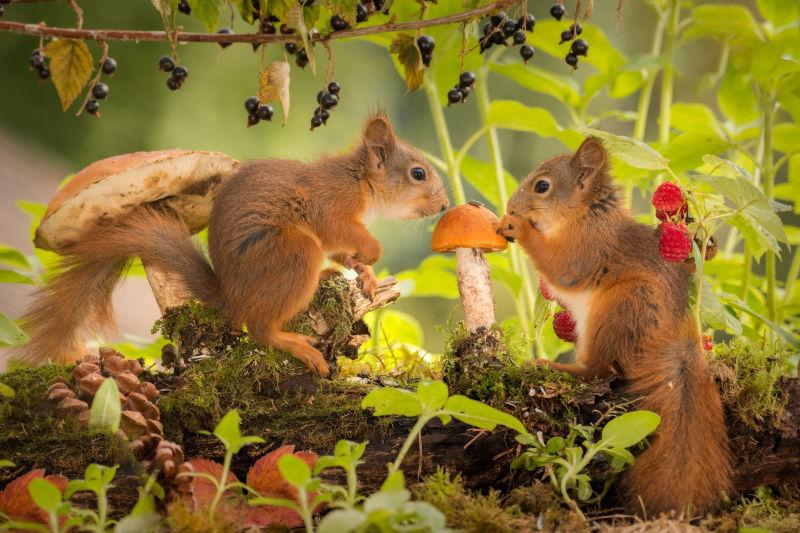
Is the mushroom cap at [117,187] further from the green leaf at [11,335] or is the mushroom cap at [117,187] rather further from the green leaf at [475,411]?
the green leaf at [475,411]

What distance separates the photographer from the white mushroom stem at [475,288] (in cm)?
173


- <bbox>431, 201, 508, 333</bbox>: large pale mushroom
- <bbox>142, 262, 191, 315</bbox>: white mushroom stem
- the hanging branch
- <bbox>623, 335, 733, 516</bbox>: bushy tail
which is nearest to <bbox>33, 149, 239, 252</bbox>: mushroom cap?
<bbox>142, 262, 191, 315</bbox>: white mushroom stem

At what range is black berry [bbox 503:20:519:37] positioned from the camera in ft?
5.03

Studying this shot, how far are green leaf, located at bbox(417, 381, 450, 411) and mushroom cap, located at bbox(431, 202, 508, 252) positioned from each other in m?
0.54

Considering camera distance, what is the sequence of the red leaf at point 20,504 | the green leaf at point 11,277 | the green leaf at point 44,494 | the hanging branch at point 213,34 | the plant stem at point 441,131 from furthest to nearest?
the plant stem at point 441,131 < the green leaf at point 11,277 < the hanging branch at point 213,34 < the red leaf at point 20,504 < the green leaf at point 44,494

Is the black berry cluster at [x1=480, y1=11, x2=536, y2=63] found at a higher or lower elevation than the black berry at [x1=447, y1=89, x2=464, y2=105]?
higher

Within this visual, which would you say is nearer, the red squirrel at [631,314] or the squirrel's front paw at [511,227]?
the red squirrel at [631,314]

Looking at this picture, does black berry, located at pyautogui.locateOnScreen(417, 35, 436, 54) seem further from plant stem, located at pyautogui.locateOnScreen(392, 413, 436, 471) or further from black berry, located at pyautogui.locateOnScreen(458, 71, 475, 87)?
plant stem, located at pyautogui.locateOnScreen(392, 413, 436, 471)

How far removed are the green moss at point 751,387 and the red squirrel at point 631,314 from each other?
0.06 meters

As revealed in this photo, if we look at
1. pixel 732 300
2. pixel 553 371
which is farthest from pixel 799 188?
pixel 553 371

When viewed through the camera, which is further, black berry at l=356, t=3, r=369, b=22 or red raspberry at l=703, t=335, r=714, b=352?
red raspberry at l=703, t=335, r=714, b=352

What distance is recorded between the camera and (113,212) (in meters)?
1.74

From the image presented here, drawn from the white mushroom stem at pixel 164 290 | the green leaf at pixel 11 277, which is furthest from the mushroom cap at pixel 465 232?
the green leaf at pixel 11 277

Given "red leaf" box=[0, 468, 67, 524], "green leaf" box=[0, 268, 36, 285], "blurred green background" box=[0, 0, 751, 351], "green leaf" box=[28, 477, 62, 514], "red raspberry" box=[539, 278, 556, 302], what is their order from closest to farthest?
"green leaf" box=[28, 477, 62, 514]
"red leaf" box=[0, 468, 67, 524]
"red raspberry" box=[539, 278, 556, 302]
"green leaf" box=[0, 268, 36, 285]
"blurred green background" box=[0, 0, 751, 351]
